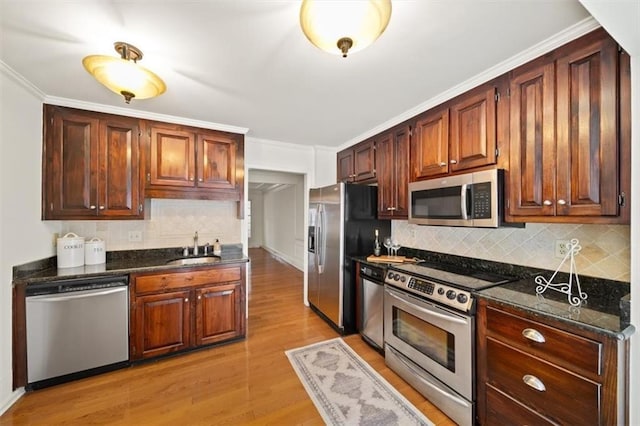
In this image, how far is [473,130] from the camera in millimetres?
2033

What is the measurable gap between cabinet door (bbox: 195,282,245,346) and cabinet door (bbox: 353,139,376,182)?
2.04 m

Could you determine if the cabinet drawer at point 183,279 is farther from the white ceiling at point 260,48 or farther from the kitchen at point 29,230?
the white ceiling at point 260,48

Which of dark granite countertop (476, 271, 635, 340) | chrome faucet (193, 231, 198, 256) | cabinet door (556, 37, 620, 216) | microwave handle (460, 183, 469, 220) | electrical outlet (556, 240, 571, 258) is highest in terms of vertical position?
cabinet door (556, 37, 620, 216)

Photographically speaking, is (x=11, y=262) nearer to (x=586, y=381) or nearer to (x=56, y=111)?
(x=56, y=111)

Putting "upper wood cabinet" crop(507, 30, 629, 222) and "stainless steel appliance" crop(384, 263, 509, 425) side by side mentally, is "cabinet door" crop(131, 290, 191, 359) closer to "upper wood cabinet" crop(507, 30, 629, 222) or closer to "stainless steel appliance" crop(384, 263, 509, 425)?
"stainless steel appliance" crop(384, 263, 509, 425)

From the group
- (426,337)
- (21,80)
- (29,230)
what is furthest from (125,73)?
(426,337)

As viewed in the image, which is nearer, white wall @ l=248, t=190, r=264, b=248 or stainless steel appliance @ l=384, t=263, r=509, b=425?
stainless steel appliance @ l=384, t=263, r=509, b=425

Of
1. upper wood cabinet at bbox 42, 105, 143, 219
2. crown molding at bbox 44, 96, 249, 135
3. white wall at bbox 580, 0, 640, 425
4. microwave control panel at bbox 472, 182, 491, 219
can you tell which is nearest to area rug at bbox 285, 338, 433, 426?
white wall at bbox 580, 0, 640, 425

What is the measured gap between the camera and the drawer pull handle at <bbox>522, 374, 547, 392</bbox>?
53.7 inches

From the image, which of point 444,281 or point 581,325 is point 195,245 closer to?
point 444,281

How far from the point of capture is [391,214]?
9.47ft

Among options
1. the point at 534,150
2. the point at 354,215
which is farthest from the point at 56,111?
the point at 534,150

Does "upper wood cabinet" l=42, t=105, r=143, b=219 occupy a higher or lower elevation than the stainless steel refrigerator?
higher

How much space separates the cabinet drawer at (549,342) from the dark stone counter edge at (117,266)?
2.35 m
